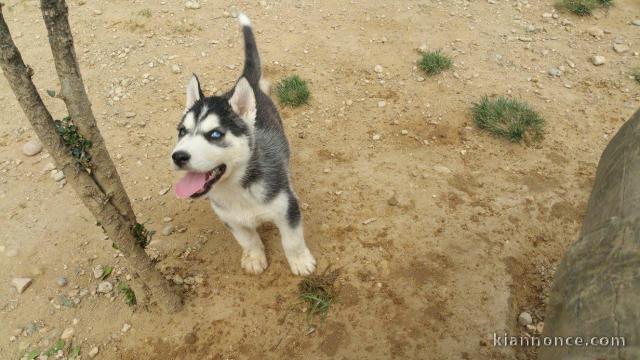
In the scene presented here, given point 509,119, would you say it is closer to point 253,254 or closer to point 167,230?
point 253,254

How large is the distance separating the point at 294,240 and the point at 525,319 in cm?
204

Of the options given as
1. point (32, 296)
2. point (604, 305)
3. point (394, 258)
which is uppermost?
point (604, 305)

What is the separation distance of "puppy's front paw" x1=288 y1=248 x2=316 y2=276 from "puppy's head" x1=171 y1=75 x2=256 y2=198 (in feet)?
3.61

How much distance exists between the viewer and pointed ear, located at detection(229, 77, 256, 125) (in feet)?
10.8

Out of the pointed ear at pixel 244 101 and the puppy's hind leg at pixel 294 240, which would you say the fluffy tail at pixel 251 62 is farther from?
the puppy's hind leg at pixel 294 240

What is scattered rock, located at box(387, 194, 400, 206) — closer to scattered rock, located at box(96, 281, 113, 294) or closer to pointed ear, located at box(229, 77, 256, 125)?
pointed ear, located at box(229, 77, 256, 125)

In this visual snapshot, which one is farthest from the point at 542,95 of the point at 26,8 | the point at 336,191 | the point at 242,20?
the point at 26,8

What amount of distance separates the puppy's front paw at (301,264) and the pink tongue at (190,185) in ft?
4.22

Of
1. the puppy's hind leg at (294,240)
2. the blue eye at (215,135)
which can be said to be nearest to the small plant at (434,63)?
the puppy's hind leg at (294,240)

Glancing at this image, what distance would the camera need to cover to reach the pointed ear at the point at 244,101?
328 cm

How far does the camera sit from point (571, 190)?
14.8ft

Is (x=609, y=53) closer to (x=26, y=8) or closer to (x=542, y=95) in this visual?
(x=542, y=95)

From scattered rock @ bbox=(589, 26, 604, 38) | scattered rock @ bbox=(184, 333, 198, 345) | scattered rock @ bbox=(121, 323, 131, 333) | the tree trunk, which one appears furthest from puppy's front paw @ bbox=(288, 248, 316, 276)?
scattered rock @ bbox=(589, 26, 604, 38)

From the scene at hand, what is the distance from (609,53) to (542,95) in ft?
4.88
